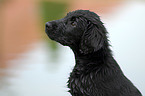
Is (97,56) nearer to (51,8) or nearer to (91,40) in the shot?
(91,40)

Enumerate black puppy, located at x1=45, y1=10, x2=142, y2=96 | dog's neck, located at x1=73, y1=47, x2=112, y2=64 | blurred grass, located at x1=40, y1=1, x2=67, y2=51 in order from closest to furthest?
1. black puppy, located at x1=45, y1=10, x2=142, y2=96
2. dog's neck, located at x1=73, y1=47, x2=112, y2=64
3. blurred grass, located at x1=40, y1=1, x2=67, y2=51

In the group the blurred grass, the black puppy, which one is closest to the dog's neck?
the black puppy

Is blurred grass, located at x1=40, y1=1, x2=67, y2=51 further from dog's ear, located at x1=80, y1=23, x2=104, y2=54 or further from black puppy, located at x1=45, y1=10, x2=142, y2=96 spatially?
dog's ear, located at x1=80, y1=23, x2=104, y2=54

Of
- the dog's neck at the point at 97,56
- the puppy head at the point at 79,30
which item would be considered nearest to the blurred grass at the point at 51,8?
the puppy head at the point at 79,30

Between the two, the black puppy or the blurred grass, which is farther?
the blurred grass

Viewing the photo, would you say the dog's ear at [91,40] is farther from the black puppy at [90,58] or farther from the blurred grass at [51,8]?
the blurred grass at [51,8]

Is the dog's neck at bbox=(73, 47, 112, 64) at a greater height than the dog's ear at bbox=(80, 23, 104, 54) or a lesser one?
lesser

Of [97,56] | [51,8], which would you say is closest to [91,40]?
[97,56]

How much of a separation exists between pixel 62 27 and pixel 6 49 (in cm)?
549

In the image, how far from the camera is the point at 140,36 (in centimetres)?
1034

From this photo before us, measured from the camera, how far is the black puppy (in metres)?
3.42

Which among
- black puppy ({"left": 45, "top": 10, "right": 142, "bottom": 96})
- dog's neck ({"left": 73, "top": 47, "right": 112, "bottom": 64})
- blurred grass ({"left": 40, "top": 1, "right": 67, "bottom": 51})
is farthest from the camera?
blurred grass ({"left": 40, "top": 1, "right": 67, "bottom": 51})

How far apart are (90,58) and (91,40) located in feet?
0.91

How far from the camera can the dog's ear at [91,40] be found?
11.3 ft
